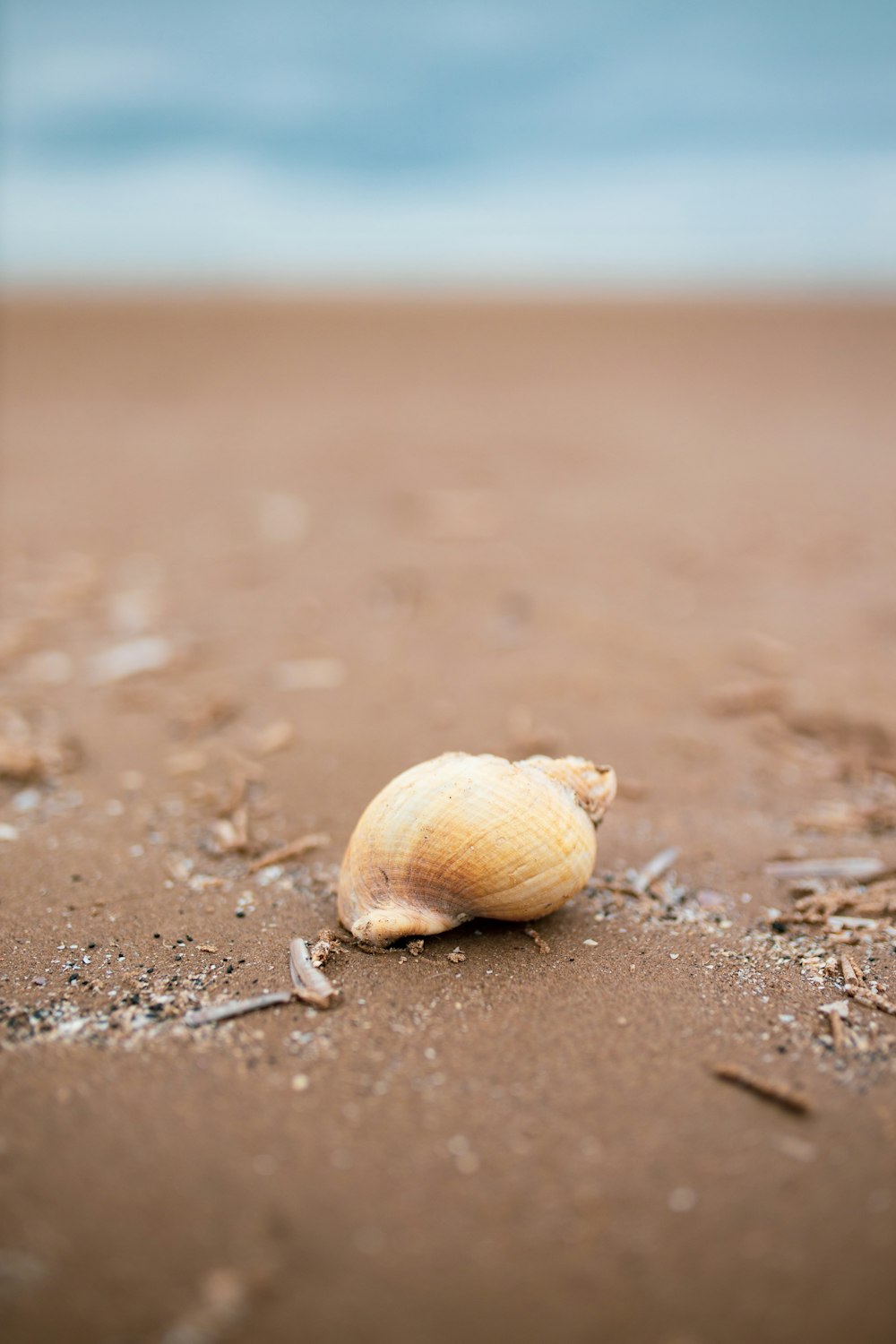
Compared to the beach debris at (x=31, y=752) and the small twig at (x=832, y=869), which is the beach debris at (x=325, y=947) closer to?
the small twig at (x=832, y=869)

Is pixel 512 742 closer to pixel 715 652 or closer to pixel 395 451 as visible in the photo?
pixel 715 652

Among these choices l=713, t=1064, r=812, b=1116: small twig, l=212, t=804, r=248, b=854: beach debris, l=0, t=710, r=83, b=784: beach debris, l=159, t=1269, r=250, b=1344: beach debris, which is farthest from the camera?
l=0, t=710, r=83, b=784: beach debris

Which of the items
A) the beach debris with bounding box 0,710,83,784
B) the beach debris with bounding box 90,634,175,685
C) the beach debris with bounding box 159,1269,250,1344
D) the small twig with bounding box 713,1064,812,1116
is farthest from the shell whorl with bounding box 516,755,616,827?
the beach debris with bounding box 90,634,175,685

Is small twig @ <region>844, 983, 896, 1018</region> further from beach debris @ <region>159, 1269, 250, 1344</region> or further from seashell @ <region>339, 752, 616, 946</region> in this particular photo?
beach debris @ <region>159, 1269, 250, 1344</region>

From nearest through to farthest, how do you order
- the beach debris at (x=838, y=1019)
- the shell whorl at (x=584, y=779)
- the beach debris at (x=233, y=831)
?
1. the beach debris at (x=838, y=1019)
2. the shell whorl at (x=584, y=779)
3. the beach debris at (x=233, y=831)

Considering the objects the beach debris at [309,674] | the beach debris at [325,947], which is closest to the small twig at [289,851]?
the beach debris at [325,947]
